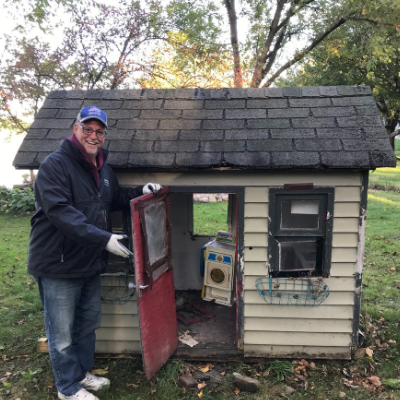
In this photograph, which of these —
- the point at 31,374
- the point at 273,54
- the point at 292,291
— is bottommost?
the point at 31,374

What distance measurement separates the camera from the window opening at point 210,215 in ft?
31.4

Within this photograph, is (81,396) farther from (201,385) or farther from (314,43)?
(314,43)

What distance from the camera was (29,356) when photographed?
4.34 meters

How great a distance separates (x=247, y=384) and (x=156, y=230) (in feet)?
6.19

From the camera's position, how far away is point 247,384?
11.9ft

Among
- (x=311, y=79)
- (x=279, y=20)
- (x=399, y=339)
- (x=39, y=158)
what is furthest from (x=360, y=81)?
(x=39, y=158)

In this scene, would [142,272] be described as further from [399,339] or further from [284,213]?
[399,339]

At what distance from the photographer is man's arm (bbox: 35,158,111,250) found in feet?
9.18

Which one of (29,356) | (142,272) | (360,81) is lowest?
(29,356)

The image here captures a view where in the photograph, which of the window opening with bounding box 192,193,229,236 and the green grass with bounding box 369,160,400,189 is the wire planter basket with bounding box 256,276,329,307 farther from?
the green grass with bounding box 369,160,400,189

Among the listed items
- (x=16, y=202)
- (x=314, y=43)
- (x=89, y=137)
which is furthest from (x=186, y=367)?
(x=314, y=43)

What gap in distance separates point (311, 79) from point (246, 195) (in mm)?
16849

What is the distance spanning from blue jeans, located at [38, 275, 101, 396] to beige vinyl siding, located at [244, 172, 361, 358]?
1.71 metres

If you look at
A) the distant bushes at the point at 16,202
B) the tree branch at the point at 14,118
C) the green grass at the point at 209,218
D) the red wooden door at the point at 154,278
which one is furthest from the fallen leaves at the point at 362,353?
the tree branch at the point at 14,118
